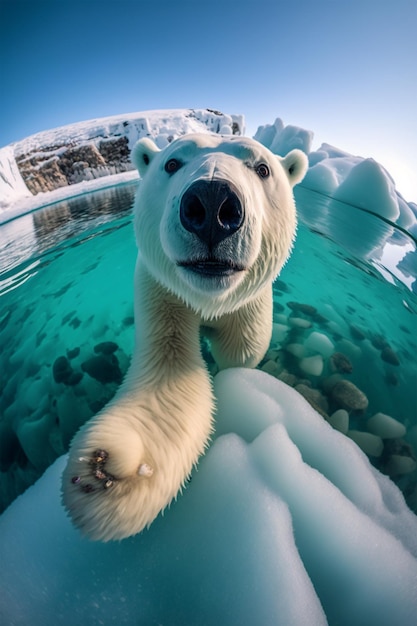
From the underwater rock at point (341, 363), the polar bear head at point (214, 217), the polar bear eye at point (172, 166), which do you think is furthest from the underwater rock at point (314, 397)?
the polar bear eye at point (172, 166)

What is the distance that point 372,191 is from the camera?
6.59m

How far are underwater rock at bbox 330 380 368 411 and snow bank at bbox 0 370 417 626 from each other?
843 mm

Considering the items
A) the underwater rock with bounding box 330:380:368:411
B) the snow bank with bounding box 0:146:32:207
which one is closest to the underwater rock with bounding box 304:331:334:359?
the underwater rock with bounding box 330:380:368:411

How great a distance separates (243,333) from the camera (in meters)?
1.82

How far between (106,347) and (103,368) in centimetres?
34

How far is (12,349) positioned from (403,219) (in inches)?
356

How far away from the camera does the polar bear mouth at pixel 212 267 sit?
0.98 m

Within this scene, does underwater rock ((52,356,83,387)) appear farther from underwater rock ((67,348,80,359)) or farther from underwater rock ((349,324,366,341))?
underwater rock ((349,324,366,341))

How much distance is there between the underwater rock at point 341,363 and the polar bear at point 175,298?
4.82 ft

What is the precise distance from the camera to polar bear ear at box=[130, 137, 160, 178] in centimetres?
158

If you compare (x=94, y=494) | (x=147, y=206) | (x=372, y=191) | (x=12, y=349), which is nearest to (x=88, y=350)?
(x=12, y=349)

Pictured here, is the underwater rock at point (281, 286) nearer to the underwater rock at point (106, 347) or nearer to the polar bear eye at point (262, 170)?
the underwater rock at point (106, 347)

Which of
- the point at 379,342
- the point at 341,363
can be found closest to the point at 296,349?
the point at 341,363

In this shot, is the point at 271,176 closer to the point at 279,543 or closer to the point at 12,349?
the point at 279,543
